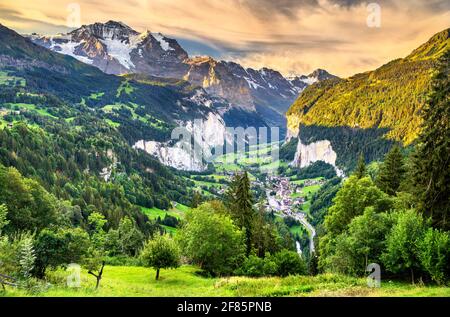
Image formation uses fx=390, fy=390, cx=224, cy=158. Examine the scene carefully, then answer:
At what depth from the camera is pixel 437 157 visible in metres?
36.2

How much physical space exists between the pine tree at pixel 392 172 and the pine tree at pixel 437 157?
80.5 feet

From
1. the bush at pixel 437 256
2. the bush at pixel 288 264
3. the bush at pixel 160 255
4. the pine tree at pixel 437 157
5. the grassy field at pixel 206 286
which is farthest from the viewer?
the bush at pixel 288 264

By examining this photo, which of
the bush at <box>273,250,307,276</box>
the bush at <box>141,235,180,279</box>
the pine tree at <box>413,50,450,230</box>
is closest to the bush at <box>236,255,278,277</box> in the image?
the bush at <box>273,250,307,276</box>

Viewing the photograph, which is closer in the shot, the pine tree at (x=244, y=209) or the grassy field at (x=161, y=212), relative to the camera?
the pine tree at (x=244, y=209)

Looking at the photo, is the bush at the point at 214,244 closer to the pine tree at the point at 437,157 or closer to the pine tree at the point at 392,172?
the pine tree at the point at 437,157

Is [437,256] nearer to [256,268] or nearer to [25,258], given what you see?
[256,268]

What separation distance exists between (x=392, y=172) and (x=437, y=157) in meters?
28.9

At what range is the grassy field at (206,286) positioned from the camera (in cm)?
2133

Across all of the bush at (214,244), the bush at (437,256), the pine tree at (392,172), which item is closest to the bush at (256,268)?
the bush at (214,244)

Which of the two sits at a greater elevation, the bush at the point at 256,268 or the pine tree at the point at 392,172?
the pine tree at the point at 392,172

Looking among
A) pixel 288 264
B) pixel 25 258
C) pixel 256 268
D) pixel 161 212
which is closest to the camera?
pixel 25 258

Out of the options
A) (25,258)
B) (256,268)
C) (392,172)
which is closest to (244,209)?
(256,268)
